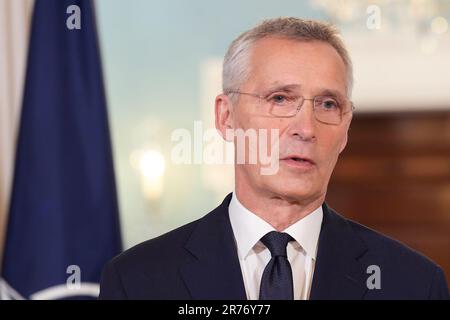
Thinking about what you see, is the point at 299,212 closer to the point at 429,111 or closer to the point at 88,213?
the point at 88,213

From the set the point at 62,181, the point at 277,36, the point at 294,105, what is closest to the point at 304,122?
the point at 294,105

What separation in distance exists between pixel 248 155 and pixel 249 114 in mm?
83

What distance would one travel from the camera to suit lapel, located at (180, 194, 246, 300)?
3.61 ft

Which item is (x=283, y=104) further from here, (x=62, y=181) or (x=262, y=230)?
(x=62, y=181)

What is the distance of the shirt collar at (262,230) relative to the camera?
112cm

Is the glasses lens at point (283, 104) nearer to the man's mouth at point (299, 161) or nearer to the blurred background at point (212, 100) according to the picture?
the man's mouth at point (299, 161)

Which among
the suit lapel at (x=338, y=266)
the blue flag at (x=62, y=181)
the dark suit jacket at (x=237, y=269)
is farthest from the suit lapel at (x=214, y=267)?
the blue flag at (x=62, y=181)

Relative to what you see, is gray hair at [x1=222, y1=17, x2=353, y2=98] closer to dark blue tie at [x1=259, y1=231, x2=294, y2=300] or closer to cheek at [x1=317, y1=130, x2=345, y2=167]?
cheek at [x1=317, y1=130, x2=345, y2=167]

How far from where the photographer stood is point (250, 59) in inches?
43.5

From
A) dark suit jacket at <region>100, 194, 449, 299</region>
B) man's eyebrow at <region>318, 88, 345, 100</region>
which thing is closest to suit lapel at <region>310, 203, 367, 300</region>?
dark suit jacket at <region>100, 194, 449, 299</region>

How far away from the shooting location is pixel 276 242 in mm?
1101

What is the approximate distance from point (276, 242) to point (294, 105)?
0.81 feet

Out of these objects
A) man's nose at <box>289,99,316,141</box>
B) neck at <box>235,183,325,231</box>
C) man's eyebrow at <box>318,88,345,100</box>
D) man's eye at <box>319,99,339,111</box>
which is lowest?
neck at <box>235,183,325,231</box>

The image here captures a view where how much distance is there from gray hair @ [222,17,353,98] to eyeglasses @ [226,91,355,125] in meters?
0.05
